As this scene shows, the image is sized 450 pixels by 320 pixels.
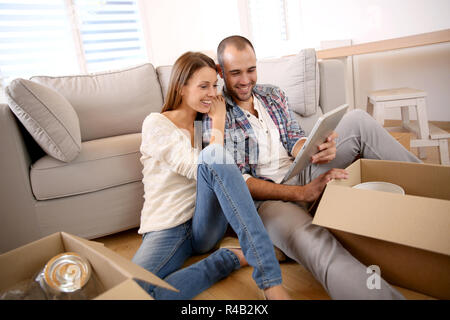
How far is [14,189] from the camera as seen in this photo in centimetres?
132

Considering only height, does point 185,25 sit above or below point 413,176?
above

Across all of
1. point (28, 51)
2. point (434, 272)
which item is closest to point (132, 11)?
point (28, 51)

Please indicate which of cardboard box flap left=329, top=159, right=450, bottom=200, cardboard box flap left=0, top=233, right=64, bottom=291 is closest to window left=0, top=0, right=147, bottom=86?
cardboard box flap left=0, top=233, right=64, bottom=291

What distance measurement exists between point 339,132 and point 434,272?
0.63m

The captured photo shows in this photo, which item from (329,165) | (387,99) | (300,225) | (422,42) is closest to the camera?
(300,225)

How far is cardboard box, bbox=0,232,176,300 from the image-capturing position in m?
Result: 0.57

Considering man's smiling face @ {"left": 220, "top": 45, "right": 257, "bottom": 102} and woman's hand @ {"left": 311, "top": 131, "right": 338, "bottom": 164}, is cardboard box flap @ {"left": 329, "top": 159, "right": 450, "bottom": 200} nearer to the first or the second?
woman's hand @ {"left": 311, "top": 131, "right": 338, "bottom": 164}

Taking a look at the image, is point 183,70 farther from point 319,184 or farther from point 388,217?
point 388,217

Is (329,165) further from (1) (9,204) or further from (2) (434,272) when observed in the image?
(1) (9,204)

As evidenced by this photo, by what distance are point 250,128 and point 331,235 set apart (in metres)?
0.52

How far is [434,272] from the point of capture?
2.64 feet

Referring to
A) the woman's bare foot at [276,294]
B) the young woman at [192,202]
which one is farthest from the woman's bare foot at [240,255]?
the woman's bare foot at [276,294]

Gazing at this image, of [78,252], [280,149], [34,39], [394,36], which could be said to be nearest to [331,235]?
[280,149]

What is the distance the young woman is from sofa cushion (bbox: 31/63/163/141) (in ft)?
2.44
